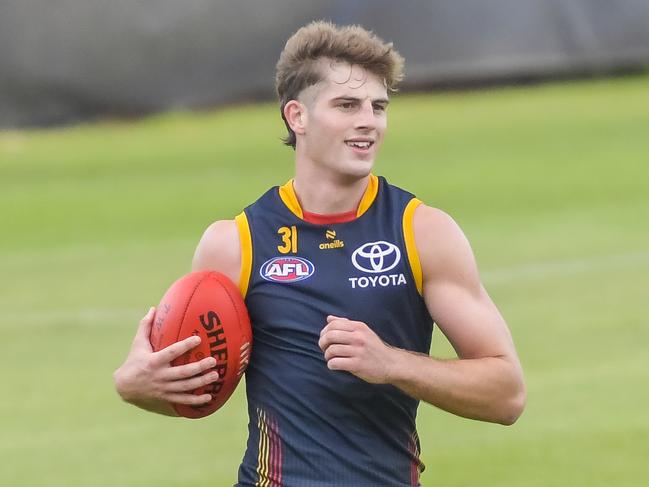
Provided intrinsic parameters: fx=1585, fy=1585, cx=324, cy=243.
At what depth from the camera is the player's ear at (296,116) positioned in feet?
19.7

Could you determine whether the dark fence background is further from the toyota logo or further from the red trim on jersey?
the toyota logo

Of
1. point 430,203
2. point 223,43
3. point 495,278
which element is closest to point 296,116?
point 495,278

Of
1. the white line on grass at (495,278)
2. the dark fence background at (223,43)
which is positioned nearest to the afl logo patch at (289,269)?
the white line on grass at (495,278)

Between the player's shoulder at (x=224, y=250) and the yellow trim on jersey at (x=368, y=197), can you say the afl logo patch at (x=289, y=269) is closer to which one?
the player's shoulder at (x=224, y=250)

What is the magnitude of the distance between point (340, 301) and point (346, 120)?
67 centimetres

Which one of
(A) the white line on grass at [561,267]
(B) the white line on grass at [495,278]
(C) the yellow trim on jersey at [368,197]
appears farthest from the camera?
(A) the white line on grass at [561,267]

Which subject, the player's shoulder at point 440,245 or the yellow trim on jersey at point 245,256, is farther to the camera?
the yellow trim on jersey at point 245,256

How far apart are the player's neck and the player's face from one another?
0.06 meters

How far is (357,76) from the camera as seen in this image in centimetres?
589

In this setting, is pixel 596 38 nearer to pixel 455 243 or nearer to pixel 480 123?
pixel 480 123

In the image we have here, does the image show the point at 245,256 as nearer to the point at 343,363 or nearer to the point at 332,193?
the point at 332,193

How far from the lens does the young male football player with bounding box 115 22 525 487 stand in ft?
18.8

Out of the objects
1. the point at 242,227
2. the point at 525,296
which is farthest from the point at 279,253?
the point at 525,296

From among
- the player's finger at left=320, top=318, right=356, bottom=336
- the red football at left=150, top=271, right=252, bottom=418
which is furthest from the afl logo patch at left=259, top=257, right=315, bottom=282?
the player's finger at left=320, top=318, right=356, bottom=336
